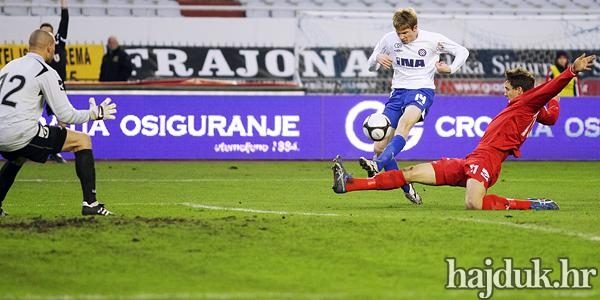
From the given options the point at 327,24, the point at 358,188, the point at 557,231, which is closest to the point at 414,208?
the point at 358,188

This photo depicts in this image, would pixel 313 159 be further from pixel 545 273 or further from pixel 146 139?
pixel 545 273

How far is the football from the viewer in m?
13.3

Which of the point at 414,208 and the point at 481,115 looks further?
the point at 481,115

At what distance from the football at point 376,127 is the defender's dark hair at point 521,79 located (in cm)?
165

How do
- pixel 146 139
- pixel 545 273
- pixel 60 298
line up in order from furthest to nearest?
pixel 146 139, pixel 545 273, pixel 60 298

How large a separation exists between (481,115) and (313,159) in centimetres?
309

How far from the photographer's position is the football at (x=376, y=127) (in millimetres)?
13336

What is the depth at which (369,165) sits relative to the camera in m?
12.3

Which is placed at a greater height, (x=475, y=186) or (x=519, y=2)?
(x=519, y=2)

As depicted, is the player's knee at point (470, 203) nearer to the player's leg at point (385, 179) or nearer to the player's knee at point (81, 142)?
the player's leg at point (385, 179)

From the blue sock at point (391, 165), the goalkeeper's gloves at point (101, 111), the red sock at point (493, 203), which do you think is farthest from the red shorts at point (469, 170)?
the goalkeeper's gloves at point (101, 111)

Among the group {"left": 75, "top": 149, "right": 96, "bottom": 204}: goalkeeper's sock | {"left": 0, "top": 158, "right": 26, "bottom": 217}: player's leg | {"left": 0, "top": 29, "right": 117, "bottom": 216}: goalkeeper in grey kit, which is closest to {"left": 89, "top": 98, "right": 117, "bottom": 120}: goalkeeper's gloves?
{"left": 0, "top": 29, "right": 117, "bottom": 216}: goalkeeper in grey kit

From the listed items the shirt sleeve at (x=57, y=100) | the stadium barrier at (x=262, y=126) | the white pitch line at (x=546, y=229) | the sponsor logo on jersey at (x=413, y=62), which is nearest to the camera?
the white pitch line at (x=546, y=229)

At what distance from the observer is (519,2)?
30406 mm
